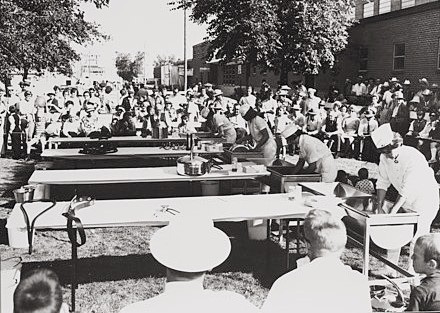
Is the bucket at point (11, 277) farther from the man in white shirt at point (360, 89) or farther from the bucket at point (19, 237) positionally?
the man in white shirt at point (360, 89)

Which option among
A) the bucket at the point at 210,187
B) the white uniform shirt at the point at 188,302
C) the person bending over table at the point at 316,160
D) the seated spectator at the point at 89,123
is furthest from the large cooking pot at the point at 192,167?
the seated spectator at the point at 89,123

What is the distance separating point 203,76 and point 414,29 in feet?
106

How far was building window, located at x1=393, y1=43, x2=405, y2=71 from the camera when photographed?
2212 centimetres

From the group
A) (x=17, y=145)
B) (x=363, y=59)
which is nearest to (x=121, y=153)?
(x=17, y=145)

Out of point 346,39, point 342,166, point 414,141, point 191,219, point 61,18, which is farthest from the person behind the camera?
point 346,39

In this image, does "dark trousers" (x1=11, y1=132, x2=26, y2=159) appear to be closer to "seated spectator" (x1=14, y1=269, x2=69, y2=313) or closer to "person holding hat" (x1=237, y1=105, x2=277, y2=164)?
"person holding hat" (x1=237, y1=105, x2=277, y2=164)

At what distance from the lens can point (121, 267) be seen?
5.80 metres

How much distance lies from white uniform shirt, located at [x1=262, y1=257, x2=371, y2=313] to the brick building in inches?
724

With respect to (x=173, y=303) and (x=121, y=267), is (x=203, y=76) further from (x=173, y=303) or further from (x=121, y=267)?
(x=173, y=303)

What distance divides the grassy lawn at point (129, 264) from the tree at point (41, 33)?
7.34m

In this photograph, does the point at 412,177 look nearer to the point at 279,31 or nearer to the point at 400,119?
the point at 400,119

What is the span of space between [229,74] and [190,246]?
4081cm

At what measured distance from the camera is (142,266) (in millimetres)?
5855

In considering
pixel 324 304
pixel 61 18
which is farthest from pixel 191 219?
pixel 61 18
